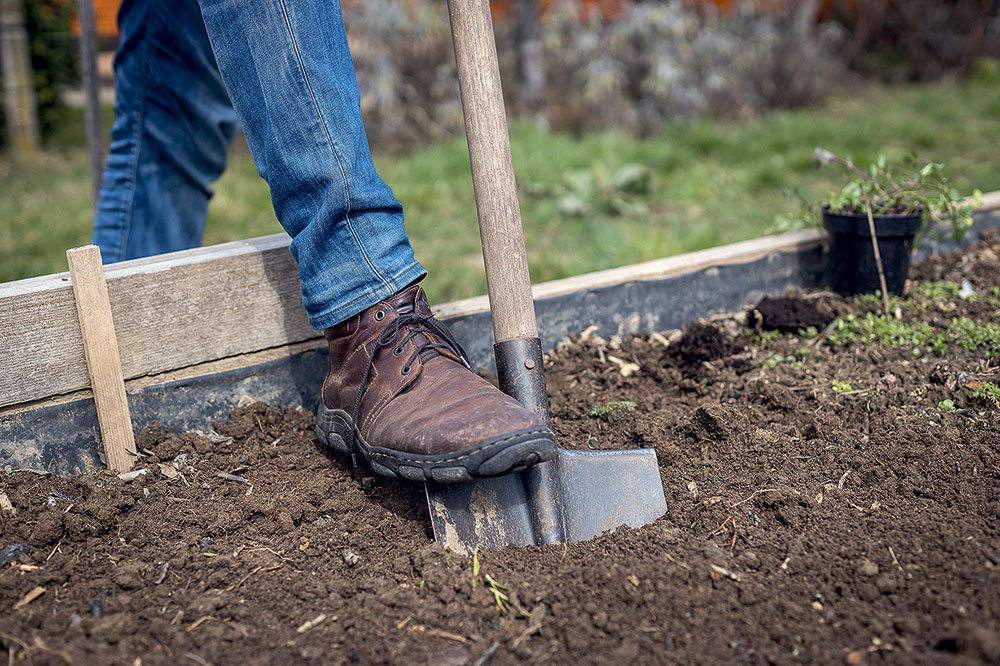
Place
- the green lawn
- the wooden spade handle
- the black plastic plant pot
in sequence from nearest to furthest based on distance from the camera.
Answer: the wooden spade handle < the black plastic plant pot < the green lawn

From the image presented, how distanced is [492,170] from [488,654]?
3.21ft

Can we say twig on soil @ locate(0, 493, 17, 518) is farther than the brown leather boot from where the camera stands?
Yes

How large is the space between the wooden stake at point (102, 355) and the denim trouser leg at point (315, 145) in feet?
1.41

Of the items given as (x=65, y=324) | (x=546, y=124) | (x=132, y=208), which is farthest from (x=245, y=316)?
(x=546, y=124)

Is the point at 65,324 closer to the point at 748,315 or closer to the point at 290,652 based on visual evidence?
the point at 290,652

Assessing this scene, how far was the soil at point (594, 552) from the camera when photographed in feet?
4.19

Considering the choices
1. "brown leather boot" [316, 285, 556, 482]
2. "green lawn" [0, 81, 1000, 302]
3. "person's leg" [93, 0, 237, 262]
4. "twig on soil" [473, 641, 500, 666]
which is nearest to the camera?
"twig on soil" [473, 641, 500, 666]

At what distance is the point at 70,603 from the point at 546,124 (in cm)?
473

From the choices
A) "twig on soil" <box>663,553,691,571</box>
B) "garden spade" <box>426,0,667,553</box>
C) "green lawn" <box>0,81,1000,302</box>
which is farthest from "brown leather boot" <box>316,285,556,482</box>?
"green lawn" <box>0,81,1000,302</box>

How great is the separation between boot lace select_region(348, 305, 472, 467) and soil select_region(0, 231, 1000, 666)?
0.18 meters

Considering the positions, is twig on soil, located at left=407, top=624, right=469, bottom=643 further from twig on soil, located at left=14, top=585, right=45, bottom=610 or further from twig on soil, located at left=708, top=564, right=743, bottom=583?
twig on soil, located at left=14, top=585, right=45, bottom=610

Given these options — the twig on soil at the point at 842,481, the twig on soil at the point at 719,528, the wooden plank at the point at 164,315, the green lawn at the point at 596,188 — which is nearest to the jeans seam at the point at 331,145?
the wooden plank at the point at 164,315

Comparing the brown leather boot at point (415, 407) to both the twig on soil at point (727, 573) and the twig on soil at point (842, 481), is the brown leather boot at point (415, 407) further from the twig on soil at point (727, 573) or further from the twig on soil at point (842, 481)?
the twig on soil at point (842, 481)

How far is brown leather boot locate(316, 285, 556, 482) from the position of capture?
1485mm
